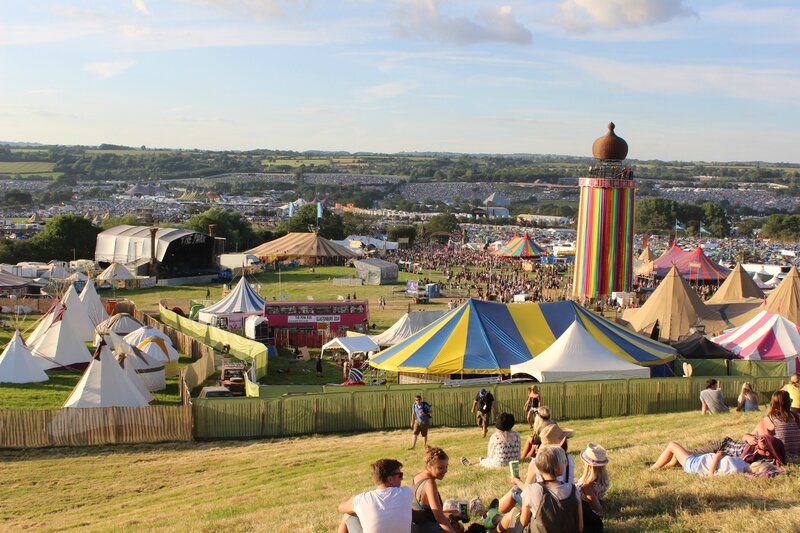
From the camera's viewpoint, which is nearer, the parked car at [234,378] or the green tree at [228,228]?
the parked car at [234,378]

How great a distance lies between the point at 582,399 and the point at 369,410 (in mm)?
3746

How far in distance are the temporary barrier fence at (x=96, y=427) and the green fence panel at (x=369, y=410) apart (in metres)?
2.81

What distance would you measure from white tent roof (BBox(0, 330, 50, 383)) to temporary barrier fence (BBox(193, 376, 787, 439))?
8150 mm

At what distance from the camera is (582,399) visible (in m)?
17.2

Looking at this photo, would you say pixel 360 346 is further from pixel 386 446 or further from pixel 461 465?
pixel 461 465

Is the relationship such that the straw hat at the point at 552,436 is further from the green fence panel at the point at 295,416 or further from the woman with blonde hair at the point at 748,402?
the green fence panel at the point at 295,416

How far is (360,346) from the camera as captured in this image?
24703 millimetres

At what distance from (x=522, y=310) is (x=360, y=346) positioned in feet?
16.4

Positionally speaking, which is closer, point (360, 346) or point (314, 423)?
point (314, 423)

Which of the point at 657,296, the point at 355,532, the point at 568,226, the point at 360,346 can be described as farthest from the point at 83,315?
the point at 568,226

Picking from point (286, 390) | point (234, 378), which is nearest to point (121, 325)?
point (234, 378)

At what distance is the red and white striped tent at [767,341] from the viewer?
21.7 m

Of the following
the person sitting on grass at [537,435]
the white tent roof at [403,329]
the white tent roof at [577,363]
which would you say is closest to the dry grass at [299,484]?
the person sitting on grass at [537,435]

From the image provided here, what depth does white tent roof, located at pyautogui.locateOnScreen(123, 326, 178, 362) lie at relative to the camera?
77.2 feet
